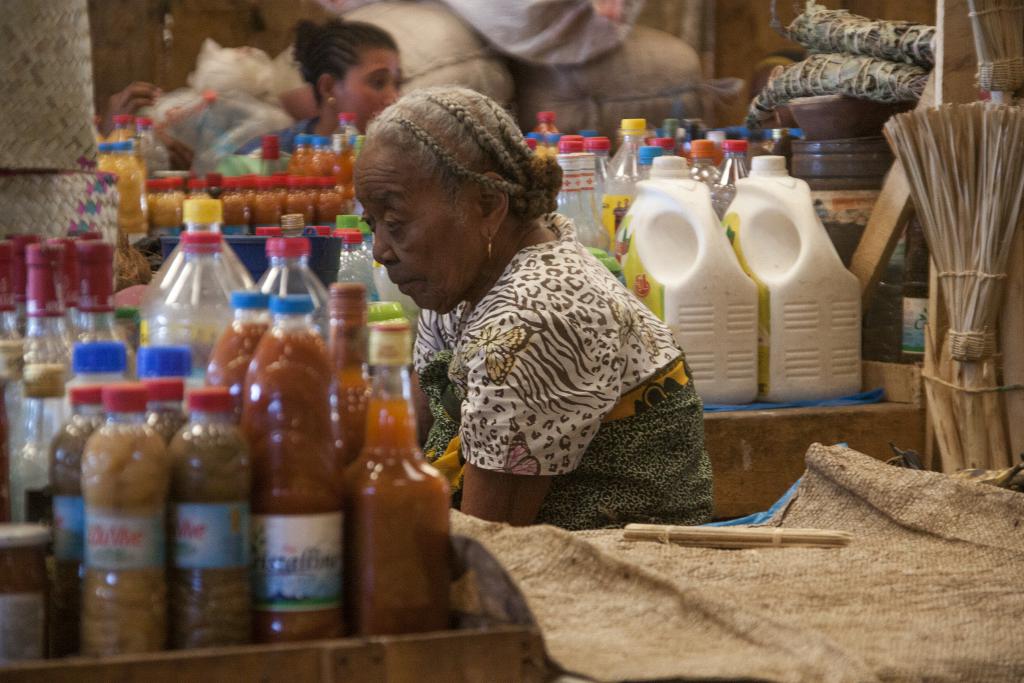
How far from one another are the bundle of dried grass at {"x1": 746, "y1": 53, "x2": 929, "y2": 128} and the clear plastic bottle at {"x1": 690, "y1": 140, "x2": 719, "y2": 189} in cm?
38

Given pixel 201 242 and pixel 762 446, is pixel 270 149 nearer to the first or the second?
pixel 762 446

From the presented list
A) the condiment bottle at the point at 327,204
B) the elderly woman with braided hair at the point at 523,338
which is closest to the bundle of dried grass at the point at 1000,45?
the elderly woman with braided hair at the point at 523,338

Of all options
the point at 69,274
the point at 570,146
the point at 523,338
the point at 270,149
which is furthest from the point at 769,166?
the point at 69,274

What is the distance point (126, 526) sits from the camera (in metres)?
1.13

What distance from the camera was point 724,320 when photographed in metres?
3.40

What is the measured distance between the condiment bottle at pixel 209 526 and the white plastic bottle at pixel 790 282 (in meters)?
2.45

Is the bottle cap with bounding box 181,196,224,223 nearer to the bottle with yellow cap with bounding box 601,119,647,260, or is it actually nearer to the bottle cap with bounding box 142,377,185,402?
the bottle cap with bounding box 142,377,185,402

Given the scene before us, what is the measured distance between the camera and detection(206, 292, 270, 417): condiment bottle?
1.28 m

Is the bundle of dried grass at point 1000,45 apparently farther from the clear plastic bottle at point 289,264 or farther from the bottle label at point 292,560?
the bottle label at point 292,560

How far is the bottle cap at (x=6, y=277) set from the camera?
5.16 feet

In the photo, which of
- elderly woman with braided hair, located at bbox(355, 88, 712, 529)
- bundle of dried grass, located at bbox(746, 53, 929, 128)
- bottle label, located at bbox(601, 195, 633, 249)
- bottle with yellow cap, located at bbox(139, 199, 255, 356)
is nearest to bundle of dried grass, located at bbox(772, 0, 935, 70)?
bundle of dried grass, located at bbox(746, 53, 929, 128)

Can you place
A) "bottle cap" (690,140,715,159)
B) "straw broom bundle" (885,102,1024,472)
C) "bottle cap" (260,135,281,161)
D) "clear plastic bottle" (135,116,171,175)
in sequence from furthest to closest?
"clear plastic bottle" (135,116,171,175), "bottle cap" (260,135,281,161), "bottle cap" (690,140,715,159), "straw broom bundle" (885,102,1024,472)

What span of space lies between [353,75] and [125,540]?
4174 mm

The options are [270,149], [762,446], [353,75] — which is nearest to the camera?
[762,446]
